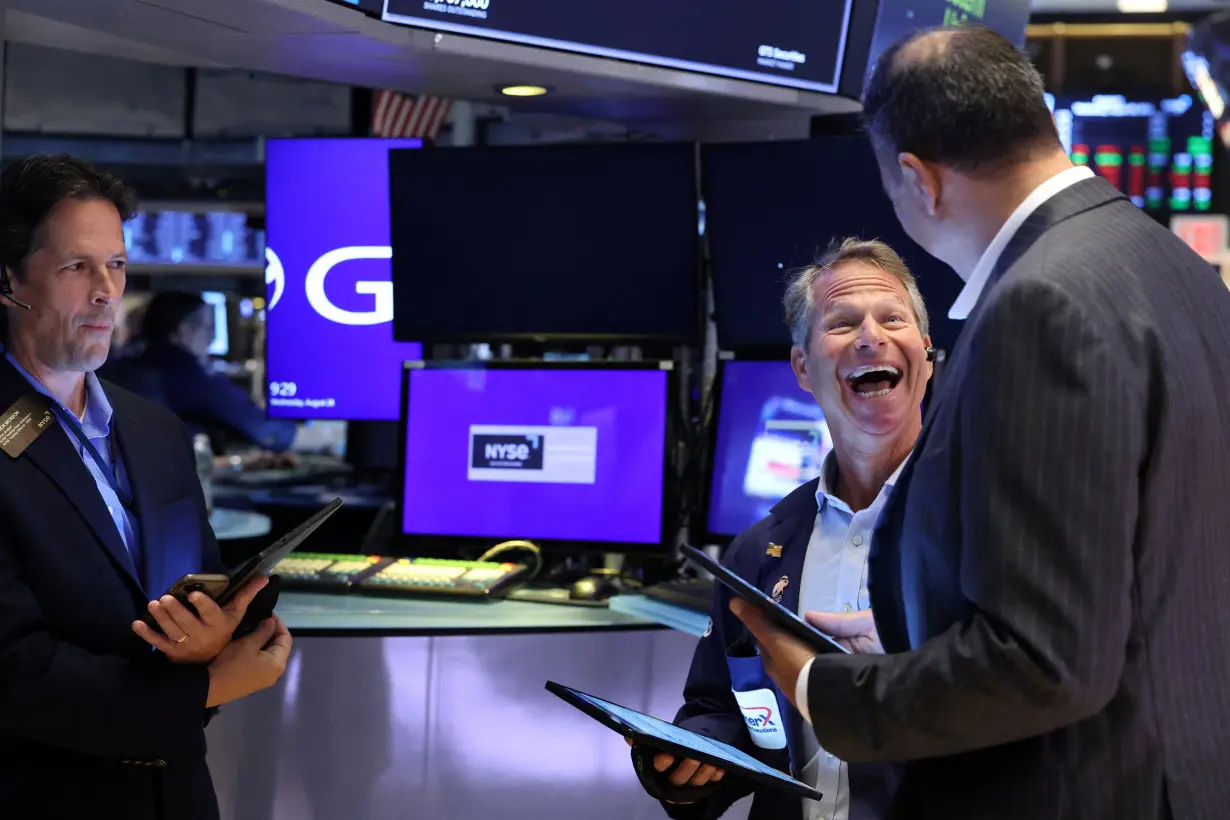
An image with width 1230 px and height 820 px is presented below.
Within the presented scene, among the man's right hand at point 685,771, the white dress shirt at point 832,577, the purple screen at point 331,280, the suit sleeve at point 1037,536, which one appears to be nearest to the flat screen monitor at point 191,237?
the purple screen at point 331,280

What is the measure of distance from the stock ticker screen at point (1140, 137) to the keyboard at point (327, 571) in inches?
196

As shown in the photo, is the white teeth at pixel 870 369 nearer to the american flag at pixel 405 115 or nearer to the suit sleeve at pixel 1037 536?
the suit sleeve at pixel 1037 536

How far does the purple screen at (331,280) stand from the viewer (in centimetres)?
382

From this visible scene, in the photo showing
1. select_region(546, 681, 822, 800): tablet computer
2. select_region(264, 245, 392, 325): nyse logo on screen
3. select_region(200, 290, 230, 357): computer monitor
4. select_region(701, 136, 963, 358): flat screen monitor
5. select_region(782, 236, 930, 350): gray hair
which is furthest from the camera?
select_region(200, 290, 230, 357): computer monitor

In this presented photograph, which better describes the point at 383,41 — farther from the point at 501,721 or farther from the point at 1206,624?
the point at 1206,624

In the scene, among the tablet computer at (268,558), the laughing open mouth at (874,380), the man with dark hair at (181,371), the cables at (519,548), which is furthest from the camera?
the man with dark hair at (181,371)

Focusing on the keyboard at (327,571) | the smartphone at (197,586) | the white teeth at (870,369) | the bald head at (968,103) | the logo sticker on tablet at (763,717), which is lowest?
the keyboard at (327,571)

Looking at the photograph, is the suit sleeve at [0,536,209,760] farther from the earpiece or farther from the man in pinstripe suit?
the man in pinstripe suit

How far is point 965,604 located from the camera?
45.5 inches

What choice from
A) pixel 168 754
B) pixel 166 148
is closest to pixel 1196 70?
pixel 168 754

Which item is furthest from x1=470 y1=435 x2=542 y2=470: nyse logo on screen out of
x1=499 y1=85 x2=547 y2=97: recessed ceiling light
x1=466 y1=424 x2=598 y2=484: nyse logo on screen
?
x1=499 y1=85 x2=547 y2=97: recessed ceiling light

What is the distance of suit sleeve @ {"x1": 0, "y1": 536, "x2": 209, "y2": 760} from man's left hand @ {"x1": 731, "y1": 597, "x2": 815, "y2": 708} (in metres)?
0.84

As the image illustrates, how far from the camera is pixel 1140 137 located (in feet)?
22.4

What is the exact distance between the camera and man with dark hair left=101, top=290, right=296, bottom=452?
4918mm
